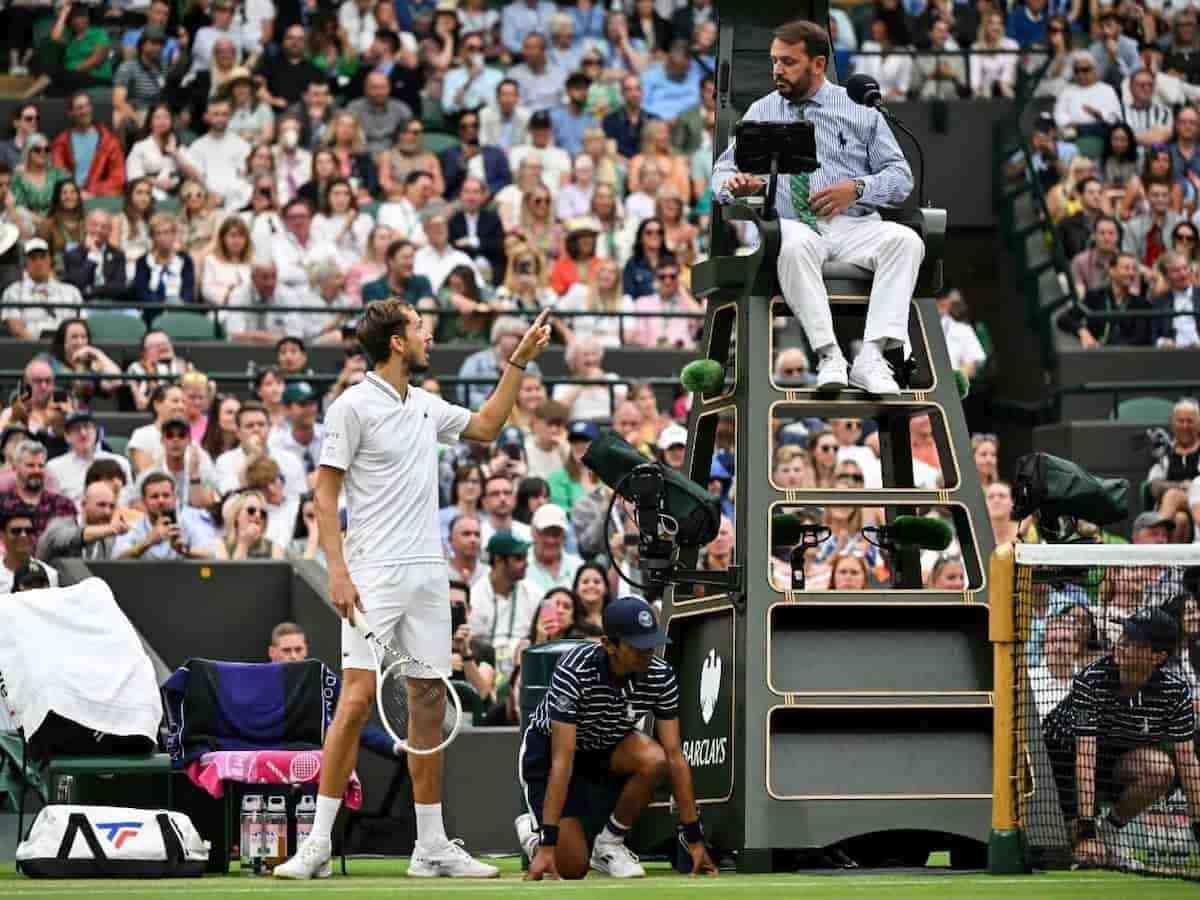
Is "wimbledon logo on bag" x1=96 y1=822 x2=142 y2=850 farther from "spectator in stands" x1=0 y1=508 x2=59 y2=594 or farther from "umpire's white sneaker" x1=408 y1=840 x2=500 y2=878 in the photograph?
"spectator in stands" x1=0 y1=508 x2=59 y2=594

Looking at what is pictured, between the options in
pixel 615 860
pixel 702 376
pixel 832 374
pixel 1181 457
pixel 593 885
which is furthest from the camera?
pixel 1181 457

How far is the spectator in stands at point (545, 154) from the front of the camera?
834 inches

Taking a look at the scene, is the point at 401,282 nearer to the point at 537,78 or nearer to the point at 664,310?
the point at 664,310

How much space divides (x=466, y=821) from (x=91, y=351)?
6.54 metres

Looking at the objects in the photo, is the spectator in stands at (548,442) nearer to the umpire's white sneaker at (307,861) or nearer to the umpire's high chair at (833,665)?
the umpire's high chair at (833,665)

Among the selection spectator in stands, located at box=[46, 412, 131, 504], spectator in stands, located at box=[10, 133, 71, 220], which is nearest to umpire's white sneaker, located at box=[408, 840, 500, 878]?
spectator in stands, located at box=[46, 412, 131, 504]

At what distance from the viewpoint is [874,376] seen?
32.6 ft

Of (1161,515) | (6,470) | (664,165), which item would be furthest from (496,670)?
(664,165)

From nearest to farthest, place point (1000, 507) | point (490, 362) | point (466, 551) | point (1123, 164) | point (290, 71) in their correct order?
point (466, 551) → point (1000, 507) → point (490, 362) → point (290, 71) → point (1123, 164)

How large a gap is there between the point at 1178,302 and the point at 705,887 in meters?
13.4

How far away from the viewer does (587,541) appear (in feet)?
51.9

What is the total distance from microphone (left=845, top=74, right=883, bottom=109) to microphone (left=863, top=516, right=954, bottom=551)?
1.80 meters

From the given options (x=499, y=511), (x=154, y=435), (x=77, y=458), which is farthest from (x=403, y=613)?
(x=154, y=435)

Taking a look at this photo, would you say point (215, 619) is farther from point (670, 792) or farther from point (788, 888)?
point (788, 888)
